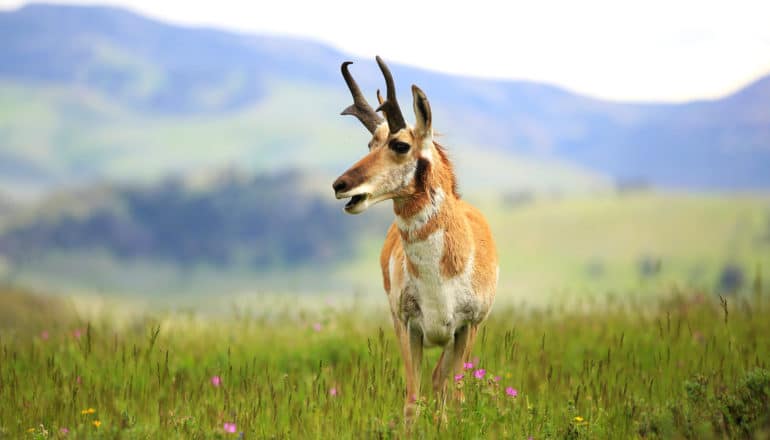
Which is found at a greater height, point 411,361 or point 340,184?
point 340,184

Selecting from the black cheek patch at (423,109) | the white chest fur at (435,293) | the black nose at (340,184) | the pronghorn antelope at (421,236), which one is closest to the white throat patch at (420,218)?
the pronghorn antelope at (421,236)

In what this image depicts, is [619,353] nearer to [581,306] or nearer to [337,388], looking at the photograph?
[581,306]

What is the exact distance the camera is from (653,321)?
1077cm

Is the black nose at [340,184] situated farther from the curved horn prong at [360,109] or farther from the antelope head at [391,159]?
the curved horn prong at [360,109]

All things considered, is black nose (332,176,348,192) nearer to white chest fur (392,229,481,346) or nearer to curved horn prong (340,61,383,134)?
white chest fur (392,229,481,346)

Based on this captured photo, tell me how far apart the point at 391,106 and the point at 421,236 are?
1052 mm

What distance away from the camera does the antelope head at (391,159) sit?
5891 millimetres

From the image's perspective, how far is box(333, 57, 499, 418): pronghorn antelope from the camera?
6109 millimetres

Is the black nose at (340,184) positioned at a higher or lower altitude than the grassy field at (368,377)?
higher

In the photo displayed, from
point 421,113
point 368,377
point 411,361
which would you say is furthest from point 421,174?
point 368,377

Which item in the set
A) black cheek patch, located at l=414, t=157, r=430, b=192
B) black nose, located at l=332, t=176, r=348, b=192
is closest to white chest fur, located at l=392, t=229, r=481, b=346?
black cheek patch, located at l=414, t=157, r=430, b=192

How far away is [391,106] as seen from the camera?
6.16 meters

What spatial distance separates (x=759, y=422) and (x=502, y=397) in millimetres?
1840

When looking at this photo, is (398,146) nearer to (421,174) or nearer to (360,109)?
(421,174)
